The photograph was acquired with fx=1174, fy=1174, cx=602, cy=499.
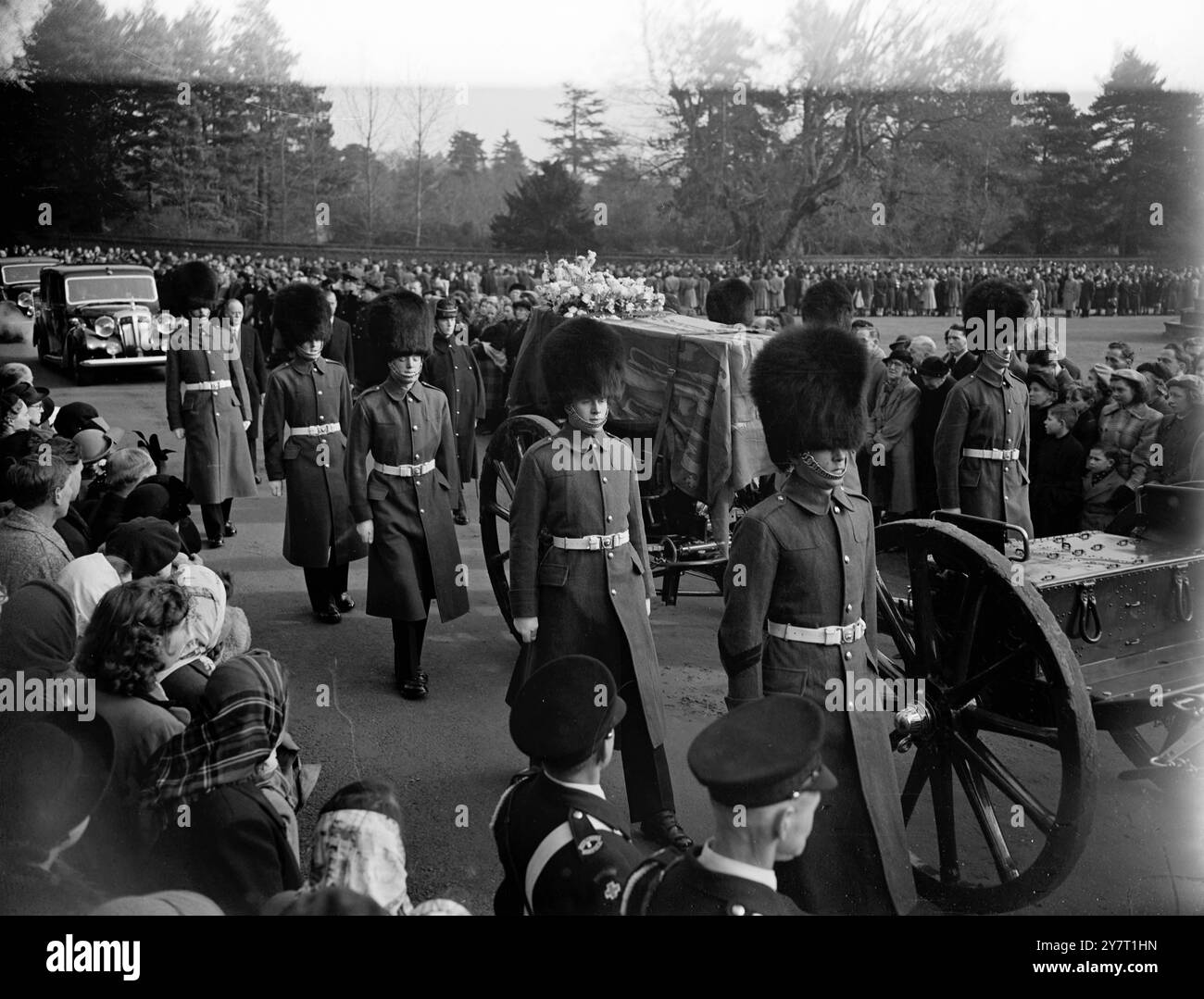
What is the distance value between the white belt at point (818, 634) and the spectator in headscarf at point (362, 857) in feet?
4.32

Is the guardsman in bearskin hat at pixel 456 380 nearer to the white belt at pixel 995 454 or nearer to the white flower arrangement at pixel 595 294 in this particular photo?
the white flower arrangement at pixel 595 294

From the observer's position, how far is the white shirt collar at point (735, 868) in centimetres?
213

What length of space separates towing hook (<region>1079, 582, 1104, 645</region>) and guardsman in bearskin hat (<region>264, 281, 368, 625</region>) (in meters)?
3.82

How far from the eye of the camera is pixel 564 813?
8.12 ft

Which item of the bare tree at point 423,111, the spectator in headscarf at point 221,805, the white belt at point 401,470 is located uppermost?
the bare tree at point 423,111

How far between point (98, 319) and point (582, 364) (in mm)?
11609

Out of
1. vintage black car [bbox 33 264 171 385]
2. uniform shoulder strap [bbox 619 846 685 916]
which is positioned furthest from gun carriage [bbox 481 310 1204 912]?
vintage black car [bbox 33 264 171 385]

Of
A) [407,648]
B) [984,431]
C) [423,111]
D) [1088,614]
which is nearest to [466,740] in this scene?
[407,648]

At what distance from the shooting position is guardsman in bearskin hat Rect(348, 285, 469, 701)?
17.1ft

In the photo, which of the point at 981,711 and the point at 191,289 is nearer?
the point at 981,711

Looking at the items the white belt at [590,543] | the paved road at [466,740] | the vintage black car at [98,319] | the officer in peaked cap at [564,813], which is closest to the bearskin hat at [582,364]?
the white belt at [590,543]

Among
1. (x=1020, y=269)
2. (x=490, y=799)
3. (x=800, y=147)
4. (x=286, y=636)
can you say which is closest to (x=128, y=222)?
(x=286, y=636)

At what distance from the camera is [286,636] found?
589 cm

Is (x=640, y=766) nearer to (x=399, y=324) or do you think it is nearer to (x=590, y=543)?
(x=590, y=543)
